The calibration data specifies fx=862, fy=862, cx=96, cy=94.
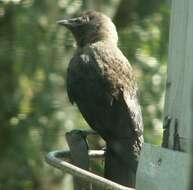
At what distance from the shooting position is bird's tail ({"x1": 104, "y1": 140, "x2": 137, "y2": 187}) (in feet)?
14.4

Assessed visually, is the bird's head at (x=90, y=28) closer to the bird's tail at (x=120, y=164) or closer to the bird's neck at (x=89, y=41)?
the bird's neck at (x=89, y=41)

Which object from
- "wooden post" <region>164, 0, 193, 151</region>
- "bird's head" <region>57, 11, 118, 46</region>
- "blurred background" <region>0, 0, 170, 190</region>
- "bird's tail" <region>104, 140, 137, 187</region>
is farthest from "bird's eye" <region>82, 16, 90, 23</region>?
"wooden post" <region>164, 0, 193, 151</region>

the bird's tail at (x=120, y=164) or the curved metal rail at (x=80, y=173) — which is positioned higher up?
the curved metal rail at (x=80, y=173)

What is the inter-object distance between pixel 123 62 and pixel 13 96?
71.7 inches

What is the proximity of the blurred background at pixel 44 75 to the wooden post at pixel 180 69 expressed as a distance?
371 cm

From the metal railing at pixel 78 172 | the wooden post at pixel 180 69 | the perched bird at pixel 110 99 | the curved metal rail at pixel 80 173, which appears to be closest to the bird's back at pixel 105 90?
the perched bird at pixel 110 99

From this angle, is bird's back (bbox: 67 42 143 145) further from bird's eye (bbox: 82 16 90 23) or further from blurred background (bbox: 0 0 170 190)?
blurred background (bbox: 0 0 170 190)

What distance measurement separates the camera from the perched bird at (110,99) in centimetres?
466

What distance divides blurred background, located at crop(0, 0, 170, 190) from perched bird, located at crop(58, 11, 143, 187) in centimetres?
85

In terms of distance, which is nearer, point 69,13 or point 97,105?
point 97,105

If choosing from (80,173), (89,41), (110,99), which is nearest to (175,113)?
(80,173)

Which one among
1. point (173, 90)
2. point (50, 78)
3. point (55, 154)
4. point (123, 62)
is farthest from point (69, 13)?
point (173, 90)

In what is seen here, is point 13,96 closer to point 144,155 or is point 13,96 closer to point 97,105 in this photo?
point 97,105

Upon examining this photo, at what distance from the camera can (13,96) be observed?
279 inches
